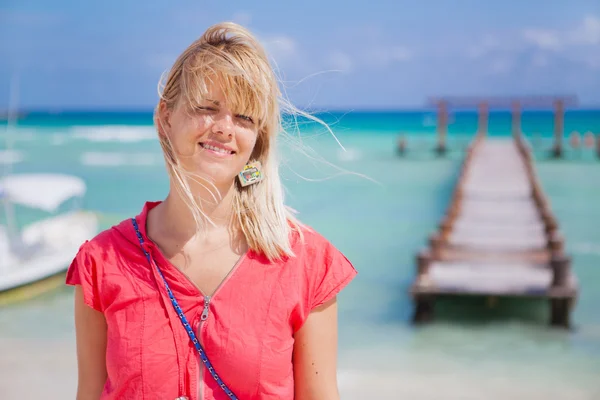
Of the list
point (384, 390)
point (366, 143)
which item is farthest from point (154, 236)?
point (366, 143)

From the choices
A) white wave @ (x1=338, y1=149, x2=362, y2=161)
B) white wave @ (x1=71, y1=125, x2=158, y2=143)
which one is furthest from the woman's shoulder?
white wave @ (x1=71, y1=125, x2=158, y2=143)

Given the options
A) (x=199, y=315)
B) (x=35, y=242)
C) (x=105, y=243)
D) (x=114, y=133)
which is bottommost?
(x=35, y=242)

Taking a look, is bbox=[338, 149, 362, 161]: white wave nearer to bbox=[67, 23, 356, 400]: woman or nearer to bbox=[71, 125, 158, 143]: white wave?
bbox=[71, 125, 158, 143]: white wave

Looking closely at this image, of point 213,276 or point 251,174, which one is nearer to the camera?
point 213,276

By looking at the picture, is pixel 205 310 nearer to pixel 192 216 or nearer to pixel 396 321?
pixel 192 216

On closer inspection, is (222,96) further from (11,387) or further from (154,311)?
(11,387)

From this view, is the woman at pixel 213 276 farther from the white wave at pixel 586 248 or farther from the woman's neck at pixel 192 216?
the white wave at pixel 586 248

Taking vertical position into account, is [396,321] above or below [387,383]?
above

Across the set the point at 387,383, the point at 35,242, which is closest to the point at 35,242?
the point at 35,242

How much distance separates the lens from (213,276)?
1.92 metres

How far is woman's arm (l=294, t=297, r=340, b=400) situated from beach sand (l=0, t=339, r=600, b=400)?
243 inches

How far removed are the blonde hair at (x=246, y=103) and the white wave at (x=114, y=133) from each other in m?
55.6

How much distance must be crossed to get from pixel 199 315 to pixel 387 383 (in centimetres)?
689

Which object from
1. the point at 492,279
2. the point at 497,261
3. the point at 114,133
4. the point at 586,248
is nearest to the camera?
the point at 492,279
